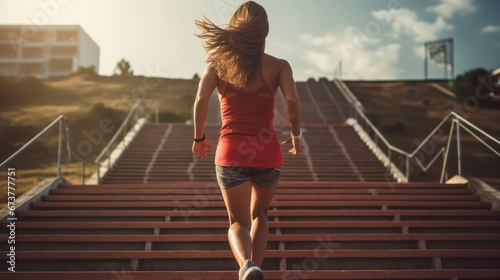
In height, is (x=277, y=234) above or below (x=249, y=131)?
below

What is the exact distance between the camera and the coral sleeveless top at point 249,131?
7.48 feet

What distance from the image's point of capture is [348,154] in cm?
1035

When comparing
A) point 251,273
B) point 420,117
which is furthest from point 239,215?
point 420,117

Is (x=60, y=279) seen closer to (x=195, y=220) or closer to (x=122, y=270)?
(x=122, y=270)

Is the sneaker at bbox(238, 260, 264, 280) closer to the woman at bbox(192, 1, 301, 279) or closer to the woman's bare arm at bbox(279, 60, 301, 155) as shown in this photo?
the woman at bbox(192, 1, 301, 279)

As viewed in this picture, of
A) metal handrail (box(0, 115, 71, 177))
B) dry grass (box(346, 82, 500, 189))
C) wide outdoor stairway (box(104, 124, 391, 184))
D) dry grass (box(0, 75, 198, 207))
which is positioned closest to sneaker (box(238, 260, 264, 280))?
metal handrail (box(0, 115, 71, 177))

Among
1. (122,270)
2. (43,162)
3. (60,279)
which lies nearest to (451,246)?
(122,270)

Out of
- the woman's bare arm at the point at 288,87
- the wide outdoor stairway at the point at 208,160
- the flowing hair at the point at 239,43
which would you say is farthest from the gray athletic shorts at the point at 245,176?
the wide outdoor stairway at the point at 208,160

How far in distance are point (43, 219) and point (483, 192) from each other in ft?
17.4

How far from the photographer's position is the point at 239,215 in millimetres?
2332

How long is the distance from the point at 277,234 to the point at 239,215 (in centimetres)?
163

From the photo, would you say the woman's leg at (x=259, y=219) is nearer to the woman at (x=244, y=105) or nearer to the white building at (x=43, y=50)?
the woman at (x=244, y=105)

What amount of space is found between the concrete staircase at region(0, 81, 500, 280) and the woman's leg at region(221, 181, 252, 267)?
942 millimetres

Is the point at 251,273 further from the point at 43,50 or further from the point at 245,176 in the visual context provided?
the point at 43,50
